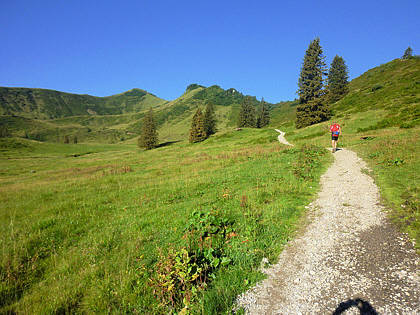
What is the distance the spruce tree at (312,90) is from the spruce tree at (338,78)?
108ft

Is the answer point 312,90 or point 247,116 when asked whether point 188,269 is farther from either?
point 247,116

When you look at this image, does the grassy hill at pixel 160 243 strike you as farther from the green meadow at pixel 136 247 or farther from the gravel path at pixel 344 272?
the gravel path at pixel 344 272

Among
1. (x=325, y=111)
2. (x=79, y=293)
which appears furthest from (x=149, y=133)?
(x=79, y=293)

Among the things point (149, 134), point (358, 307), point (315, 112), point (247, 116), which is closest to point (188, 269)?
point (358, 307)

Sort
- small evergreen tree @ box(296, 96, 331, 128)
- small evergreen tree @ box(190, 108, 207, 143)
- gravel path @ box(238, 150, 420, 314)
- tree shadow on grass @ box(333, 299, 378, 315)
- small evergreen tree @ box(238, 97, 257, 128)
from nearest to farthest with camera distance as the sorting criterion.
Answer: tree shadow on grass @ box(333, 299, 378, 315)
gravel path @ box(238, 150, 420, 314)
small evergreen tree @ box(296, 96, 331, 128)
small evergreen tree @ box(190, 108, 207, 143)
small evergreen tree @ box(238, 97, 257, 128)

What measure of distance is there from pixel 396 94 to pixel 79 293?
55.5 meters

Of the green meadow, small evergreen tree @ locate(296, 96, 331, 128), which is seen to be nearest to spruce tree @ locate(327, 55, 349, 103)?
small evergreen tree @ locate(296, 96, 331, 128)

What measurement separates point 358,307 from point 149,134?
77.3m

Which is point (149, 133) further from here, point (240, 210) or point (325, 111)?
point (240, 210)

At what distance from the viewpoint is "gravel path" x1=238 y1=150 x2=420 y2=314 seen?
10.3 feet

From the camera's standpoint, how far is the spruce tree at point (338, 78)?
2813 inches

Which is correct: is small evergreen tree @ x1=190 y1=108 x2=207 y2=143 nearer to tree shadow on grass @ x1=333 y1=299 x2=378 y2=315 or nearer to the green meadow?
the green meadow

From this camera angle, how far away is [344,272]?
3828 mm

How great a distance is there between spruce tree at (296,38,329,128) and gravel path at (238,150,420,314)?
42.1m
